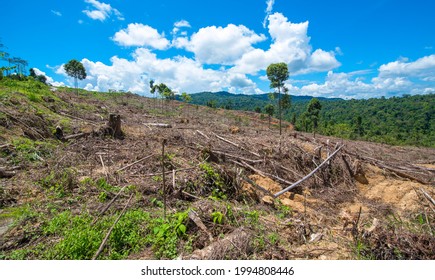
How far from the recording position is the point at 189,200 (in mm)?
5016

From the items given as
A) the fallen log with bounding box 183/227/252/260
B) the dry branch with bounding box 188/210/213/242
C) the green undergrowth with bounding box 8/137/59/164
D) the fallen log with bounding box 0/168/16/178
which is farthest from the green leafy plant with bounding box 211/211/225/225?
the green undergrowth with bounding box 8/137/59/164

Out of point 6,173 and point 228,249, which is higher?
point 6,173

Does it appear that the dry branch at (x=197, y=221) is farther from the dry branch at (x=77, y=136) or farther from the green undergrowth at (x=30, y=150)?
the dry branch at (x=77, y=136)

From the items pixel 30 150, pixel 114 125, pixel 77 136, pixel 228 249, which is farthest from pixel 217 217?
pixel 77 136

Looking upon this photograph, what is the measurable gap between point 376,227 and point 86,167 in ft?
21.4

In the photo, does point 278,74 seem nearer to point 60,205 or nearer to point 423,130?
point 60,205

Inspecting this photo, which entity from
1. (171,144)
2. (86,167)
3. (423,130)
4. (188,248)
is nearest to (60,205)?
(86,167)

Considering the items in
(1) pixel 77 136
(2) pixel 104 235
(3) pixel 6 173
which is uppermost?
(1) pixel 77 136

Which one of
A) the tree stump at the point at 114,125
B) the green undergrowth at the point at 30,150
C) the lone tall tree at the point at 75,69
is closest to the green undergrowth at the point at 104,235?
the green undergrowth at the point at 30,150

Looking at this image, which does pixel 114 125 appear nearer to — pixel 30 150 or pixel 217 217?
pixel 30 150

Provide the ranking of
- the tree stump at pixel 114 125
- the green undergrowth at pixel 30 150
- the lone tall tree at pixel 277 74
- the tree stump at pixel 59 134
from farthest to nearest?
the lone tall tree at pixel 277 74
the tree stump at pixel 114 125
the tree stump at pixel 59 134
the green undergrowth at pixel 30 150

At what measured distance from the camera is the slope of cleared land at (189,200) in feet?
10.6

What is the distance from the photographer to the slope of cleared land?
3.24 m

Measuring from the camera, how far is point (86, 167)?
233 inches
